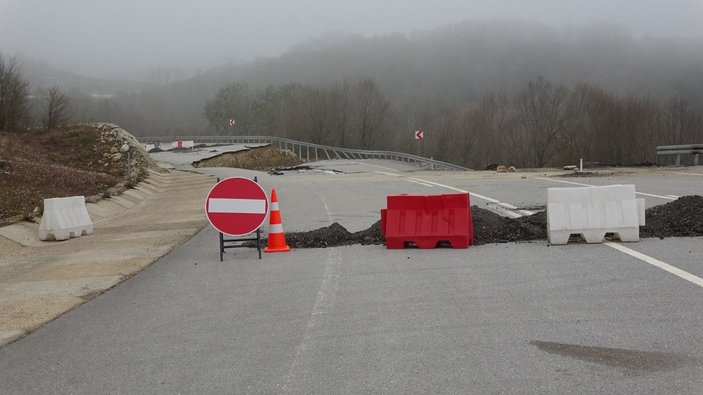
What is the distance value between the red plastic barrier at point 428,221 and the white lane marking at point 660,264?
2.09 m

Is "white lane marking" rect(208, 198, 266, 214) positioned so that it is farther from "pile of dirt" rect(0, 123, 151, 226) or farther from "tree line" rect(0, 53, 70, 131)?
"tree line" rect(0, 53, 70, 131)

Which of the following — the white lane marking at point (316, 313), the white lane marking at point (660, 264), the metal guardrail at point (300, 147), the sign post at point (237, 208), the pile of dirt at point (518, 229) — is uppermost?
the metal guardrail at point (300, 147)

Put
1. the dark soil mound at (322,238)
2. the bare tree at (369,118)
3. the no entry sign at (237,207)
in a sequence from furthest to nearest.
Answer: the bare tree at (369,118), the dark soil mound at (322,238), the no entry sign at (237,207)

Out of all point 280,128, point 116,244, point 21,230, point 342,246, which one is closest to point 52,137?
point 21,230

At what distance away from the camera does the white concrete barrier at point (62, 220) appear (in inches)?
510

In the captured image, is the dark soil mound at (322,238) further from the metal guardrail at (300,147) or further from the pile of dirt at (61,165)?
the metal guardrail at (300,147)

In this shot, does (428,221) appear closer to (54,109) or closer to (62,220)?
(62,220)

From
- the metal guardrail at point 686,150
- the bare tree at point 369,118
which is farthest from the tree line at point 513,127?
the metal guardrail at point 686,150

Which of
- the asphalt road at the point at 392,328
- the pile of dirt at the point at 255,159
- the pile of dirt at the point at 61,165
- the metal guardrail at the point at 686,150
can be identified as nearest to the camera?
the asphalt road at the point at 392,328

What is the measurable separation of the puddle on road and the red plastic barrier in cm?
464

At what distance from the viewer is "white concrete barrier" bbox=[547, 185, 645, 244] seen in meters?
9.26

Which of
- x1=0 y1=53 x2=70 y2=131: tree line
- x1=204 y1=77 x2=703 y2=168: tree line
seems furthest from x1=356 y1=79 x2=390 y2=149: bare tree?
x1=0 y1=53 x2=70 y2=131: tree line

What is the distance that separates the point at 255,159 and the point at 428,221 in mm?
56875

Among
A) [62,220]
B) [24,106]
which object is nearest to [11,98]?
[24,106]
